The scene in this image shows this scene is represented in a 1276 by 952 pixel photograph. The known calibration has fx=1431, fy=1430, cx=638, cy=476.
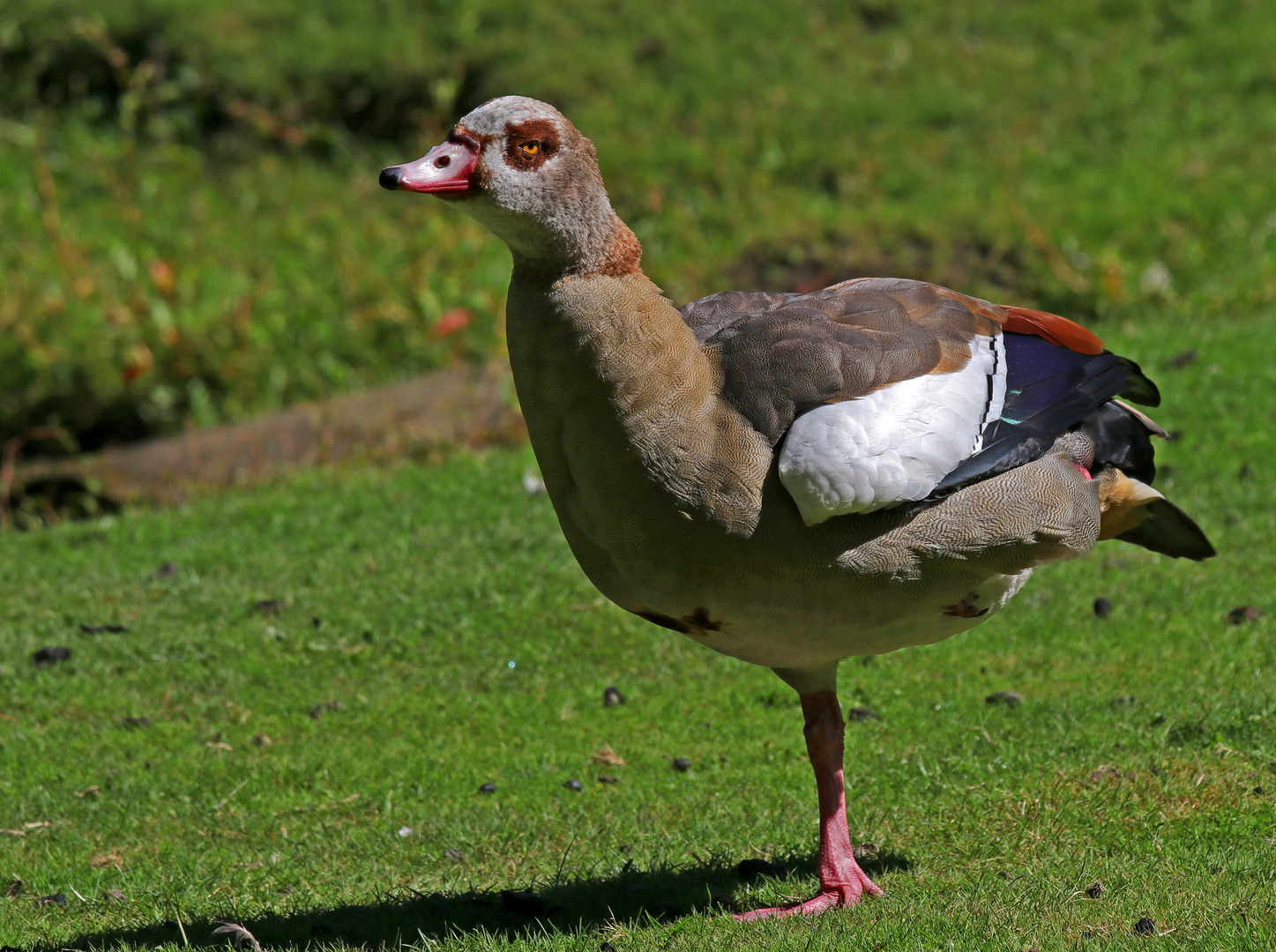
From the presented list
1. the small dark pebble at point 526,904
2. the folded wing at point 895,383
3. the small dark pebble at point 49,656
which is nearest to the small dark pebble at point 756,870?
the small dark pebble at point 526,904

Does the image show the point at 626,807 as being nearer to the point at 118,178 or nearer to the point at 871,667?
the point at 871,667

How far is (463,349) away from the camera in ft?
31.5

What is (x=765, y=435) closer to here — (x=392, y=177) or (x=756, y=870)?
(x=392, y=177)

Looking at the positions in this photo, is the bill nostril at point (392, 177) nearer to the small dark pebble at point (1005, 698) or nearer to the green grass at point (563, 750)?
the green grass at point (563, 750)

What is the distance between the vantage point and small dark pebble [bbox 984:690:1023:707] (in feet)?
17.2

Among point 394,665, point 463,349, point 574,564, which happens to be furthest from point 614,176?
point 394,665

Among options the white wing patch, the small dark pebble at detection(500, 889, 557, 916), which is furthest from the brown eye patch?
the small dark pebble at detection(500, 889, 557, 916)

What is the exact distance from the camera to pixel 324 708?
219 inches

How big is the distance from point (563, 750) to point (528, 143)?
2.56 metres

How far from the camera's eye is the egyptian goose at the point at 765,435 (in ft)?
11.2

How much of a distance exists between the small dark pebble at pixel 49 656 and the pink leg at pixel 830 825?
3328mm

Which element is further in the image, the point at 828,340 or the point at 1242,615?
the point at 1242,615

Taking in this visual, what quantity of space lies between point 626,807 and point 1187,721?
6.35 feet

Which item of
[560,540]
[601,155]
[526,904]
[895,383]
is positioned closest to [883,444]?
[895,383]
